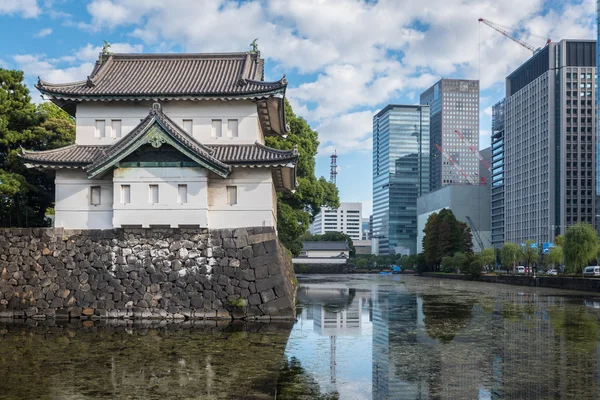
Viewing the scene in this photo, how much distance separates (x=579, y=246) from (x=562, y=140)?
299 ft

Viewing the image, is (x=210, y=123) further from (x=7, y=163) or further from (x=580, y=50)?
(x=580, y=50)

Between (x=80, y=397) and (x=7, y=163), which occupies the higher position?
(x=7, y=163)

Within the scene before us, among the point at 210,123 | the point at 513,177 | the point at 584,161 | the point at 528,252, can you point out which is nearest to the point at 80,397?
the point at 210,123

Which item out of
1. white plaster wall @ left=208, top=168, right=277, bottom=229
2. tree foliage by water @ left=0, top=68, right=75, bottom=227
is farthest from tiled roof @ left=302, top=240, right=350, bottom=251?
white plaster wall @ left=208, top=168, right=277, bottom=229

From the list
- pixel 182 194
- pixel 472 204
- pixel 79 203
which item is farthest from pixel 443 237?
pixel 472 204

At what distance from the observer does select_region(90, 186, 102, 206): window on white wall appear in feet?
77.4

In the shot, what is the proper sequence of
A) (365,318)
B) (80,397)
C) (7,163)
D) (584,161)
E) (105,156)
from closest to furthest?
(80,397) < (105,156) < (365,318) < (7,163) < (584,161)

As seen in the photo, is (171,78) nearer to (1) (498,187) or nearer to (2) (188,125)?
(2) (188,125)

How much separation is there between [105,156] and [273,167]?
683 cm

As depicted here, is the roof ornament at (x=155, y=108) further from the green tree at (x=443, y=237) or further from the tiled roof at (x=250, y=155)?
the green tree at (x=443, y=237)

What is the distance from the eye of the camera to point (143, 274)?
73.1 ft

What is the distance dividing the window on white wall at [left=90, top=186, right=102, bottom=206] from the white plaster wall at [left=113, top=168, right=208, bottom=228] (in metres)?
1.75

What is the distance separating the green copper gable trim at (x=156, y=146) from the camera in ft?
71.1

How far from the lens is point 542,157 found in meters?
136
